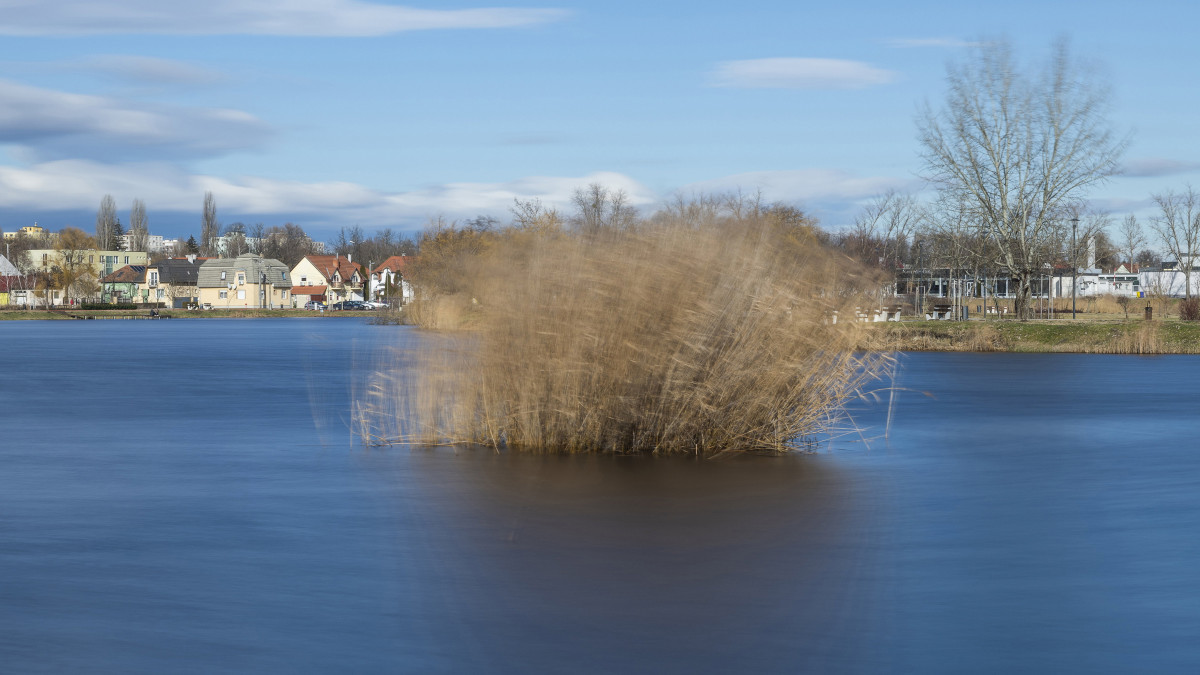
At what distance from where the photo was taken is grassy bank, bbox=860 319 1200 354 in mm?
49750

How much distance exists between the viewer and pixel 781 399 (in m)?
16.6

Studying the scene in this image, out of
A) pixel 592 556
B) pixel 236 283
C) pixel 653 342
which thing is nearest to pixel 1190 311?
pixel 653 342

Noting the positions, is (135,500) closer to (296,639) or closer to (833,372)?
(296,639)

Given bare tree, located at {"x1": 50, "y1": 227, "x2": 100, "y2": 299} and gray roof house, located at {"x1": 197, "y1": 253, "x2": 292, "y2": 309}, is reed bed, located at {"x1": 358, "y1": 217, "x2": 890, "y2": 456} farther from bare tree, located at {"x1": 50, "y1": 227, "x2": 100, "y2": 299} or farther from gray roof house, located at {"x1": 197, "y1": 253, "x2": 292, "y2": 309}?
gray roof house, located at {"x1": 197, "y1": 253, "x2": 292, "y2": 309}

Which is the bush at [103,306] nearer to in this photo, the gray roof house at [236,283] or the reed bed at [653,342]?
the gray roof house at [236,283]

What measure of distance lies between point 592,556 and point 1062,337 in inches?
1803

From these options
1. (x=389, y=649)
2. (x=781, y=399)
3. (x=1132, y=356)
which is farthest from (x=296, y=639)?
(x=1132, y=356)

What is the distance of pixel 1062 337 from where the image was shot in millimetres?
52438

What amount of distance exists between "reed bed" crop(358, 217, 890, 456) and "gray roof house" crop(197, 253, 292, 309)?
→ 151678mm

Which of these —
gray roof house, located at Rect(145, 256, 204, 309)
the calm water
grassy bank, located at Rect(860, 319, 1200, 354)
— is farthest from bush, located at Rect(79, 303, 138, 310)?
the calm water

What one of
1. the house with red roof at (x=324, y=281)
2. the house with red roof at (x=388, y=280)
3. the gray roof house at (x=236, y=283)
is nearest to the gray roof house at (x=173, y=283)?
the gray roof house at (x=236, y=283)

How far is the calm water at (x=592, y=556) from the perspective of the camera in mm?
8117

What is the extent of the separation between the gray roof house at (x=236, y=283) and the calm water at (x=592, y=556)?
146 metres

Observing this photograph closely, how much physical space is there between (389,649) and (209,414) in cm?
1757
